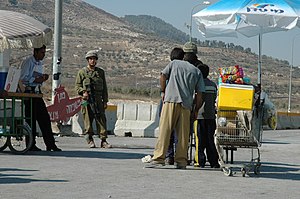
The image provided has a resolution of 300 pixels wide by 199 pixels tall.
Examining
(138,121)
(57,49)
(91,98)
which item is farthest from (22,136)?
(138,121)

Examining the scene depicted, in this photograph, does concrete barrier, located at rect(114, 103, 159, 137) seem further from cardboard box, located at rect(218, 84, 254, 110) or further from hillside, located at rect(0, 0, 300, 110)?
hillside, located at rect(0, 0, 300, 110)

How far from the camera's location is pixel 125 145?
20.0m

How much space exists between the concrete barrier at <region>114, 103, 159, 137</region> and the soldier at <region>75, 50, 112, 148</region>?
21.4 ft

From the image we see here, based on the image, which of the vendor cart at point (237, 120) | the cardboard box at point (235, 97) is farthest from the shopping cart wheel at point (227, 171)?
the cardboard box at point (235, 97)

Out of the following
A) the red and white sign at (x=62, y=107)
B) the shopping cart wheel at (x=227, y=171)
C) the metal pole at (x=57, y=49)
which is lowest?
the shopping cart wheel at (x=227, y=171)

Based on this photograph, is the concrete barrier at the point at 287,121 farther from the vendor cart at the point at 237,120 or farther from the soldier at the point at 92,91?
the vendor cart at the point at 237,120

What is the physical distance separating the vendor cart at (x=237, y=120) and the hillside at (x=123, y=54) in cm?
7560

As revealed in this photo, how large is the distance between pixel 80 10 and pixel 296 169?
554 feet

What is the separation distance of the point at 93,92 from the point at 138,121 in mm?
7248

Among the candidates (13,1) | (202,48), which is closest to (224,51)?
(202,48)

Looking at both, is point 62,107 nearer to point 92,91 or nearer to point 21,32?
point 92,91

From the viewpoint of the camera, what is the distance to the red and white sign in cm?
2248

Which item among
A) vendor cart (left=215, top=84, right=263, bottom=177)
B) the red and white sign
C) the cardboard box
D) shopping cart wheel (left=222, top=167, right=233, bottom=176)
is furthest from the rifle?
shopping cart wheel (left=222, top=167, right=233, bottom=176)

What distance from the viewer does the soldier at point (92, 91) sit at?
1781 centimetres
